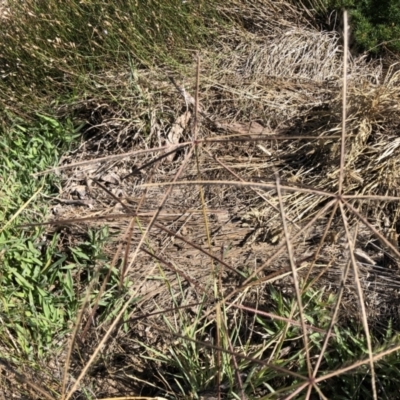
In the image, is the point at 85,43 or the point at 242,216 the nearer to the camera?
the point at 242,216

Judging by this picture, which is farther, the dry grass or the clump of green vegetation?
the clump of green vegetation

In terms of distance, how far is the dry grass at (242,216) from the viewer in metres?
2.07

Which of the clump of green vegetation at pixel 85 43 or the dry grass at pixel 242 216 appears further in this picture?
the clump of green vegetation at pixel 85 43

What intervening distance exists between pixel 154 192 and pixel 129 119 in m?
0.44

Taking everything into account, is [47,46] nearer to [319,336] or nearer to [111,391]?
[111,391]

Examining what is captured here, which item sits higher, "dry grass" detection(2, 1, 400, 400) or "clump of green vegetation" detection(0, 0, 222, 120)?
"clump of green vegetation" detection(0, 0, 222, 120)

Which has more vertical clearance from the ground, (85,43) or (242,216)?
(85,43)

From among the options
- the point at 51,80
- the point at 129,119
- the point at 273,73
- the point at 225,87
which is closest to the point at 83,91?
the point at 51,80

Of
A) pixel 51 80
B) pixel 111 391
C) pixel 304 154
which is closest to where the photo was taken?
pixel 111 391

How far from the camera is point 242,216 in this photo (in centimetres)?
274

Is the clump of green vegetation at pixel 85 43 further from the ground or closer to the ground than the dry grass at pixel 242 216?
further from the ground

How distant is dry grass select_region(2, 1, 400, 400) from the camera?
207cm

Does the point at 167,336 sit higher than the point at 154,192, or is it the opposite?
the point at 154,192

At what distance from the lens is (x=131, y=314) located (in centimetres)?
243
